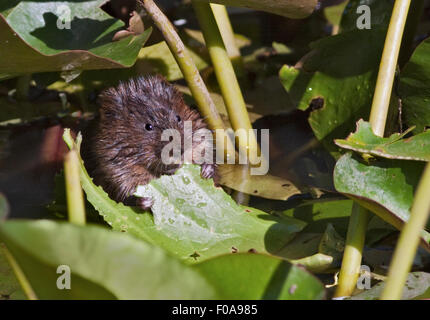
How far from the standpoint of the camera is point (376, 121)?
5.91 feet

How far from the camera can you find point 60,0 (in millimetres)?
2258

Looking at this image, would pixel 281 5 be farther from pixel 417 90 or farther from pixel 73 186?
pixel 73 186

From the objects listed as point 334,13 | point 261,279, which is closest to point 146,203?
point 261,279

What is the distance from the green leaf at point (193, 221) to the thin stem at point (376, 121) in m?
0.24

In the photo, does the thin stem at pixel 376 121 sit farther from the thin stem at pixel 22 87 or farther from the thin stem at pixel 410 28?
the thin stem at pixel 22 87

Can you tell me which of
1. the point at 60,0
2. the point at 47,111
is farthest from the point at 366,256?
the point at 47,111

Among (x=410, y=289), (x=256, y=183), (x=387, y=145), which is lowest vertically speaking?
(x=410, y=289)

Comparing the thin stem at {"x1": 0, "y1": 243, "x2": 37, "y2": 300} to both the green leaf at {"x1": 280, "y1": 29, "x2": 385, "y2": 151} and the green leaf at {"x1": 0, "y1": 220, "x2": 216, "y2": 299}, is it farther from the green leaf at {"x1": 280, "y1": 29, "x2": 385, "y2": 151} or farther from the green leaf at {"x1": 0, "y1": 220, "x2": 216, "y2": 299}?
the green leaf at {"x1": 280, "y1": 29, "x2": 385, "y2": 151}

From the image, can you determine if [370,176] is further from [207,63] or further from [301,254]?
[207,63]

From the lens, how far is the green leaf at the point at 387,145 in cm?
160

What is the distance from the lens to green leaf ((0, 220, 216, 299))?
99 centimetres

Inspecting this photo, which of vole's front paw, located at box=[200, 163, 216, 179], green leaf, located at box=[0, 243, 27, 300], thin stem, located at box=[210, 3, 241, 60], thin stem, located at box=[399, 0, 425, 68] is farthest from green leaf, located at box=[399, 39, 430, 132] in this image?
green leaf, located at box=[0, 243, 27, 300]

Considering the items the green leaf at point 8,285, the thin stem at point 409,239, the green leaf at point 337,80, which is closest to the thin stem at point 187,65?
the green leaf at point 337,80

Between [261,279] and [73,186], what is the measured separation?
0.44 meters
